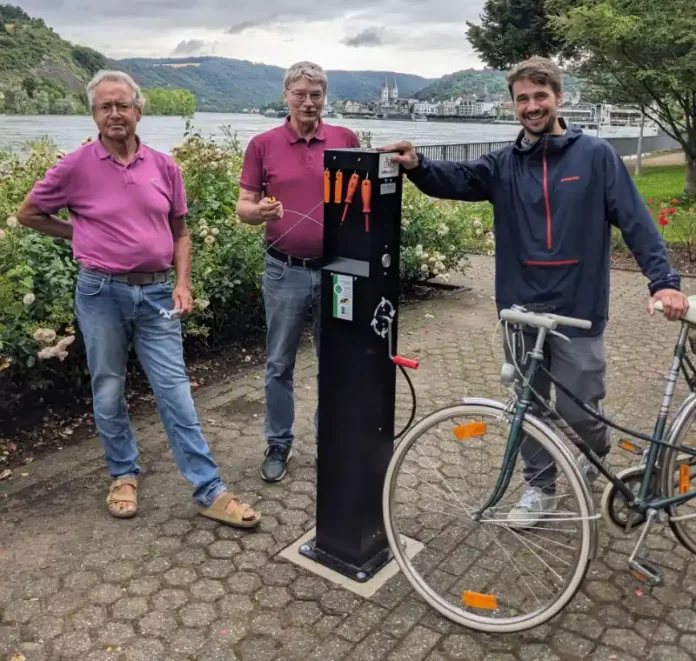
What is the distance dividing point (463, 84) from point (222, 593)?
22814 millimetres

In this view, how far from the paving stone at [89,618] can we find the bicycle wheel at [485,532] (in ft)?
3.78

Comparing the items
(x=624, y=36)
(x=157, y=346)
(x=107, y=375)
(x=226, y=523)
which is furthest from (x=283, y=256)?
(x=624, y=36)

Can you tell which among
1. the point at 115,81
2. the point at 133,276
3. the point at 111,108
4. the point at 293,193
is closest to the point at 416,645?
the point at 133,276

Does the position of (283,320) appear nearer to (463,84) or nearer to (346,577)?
(346,577)

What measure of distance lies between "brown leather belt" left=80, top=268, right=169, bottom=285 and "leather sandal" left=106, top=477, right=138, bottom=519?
1.04 meters

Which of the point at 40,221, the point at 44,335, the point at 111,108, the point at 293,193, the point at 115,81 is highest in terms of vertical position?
the point at 115,81

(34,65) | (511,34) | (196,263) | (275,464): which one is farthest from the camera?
(511,34)

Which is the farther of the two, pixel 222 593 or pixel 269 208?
pixel 269 208

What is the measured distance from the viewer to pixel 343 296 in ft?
9.00

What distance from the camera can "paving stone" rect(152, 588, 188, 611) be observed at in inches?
109

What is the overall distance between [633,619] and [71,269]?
12.2 ft

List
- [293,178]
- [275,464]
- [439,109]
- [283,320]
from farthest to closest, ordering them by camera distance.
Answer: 1. [439,109]
2. [275,464]
3. [283,320]
4. [293,178]

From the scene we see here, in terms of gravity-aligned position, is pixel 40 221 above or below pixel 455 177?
below

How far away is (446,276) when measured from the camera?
7.90 metres
